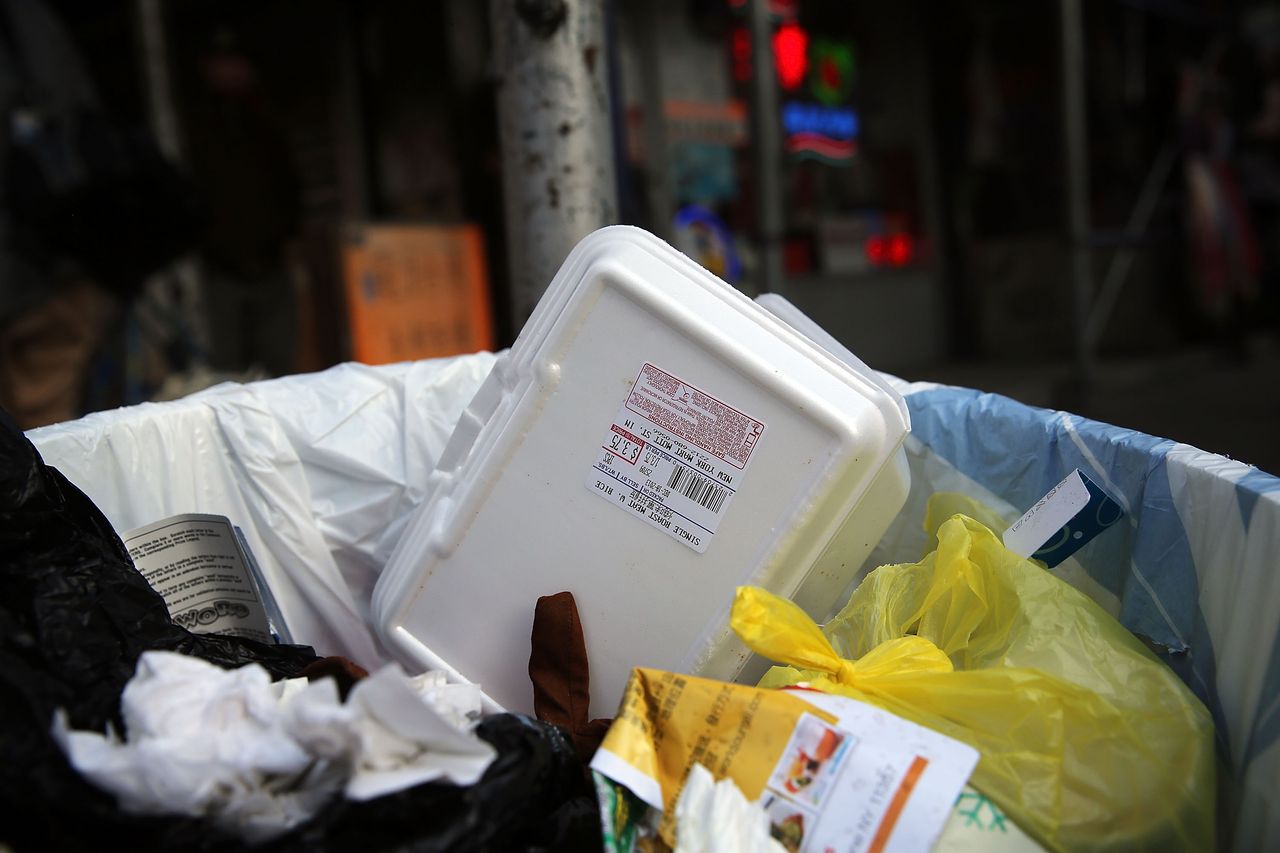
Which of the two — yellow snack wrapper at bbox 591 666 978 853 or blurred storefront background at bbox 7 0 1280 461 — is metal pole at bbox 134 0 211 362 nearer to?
blurred storefront background at bbox 7 0 1280 461

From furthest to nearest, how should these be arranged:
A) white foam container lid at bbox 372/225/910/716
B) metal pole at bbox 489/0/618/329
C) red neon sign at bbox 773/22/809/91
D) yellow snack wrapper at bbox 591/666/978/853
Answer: red neon sign at bbox 773/22/809/91, metal pole at bbox 489/0/618/329, white foam container lid at bbox 372/225/910/716, yellow snack wrapper at bbox 591/666/978/853

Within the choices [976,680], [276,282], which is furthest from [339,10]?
[976,680]

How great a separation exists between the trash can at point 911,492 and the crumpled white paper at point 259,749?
2.13 feet

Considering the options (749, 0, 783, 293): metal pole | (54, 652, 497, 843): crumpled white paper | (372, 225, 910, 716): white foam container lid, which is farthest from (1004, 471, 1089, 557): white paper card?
(749, 0, 783, 293): metal pole

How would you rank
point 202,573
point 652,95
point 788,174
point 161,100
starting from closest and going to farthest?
point 202,573
point 161,100
point 652,95
point 788,174

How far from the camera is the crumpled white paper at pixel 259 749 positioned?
82 cm

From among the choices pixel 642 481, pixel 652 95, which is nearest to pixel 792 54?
pixel 652 95

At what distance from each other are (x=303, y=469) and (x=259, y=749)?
2.75ft

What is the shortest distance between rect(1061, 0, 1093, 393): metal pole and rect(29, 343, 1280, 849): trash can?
9.20 feet

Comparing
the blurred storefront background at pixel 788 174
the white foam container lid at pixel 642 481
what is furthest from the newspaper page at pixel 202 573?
the blurred storefront background at pixel 788 174

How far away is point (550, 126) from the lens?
179cm

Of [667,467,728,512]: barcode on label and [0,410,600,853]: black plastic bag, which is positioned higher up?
[667,467,728,512]: barcode on label

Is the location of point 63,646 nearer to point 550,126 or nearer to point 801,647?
point 801,647

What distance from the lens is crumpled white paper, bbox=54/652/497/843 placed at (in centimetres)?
82
